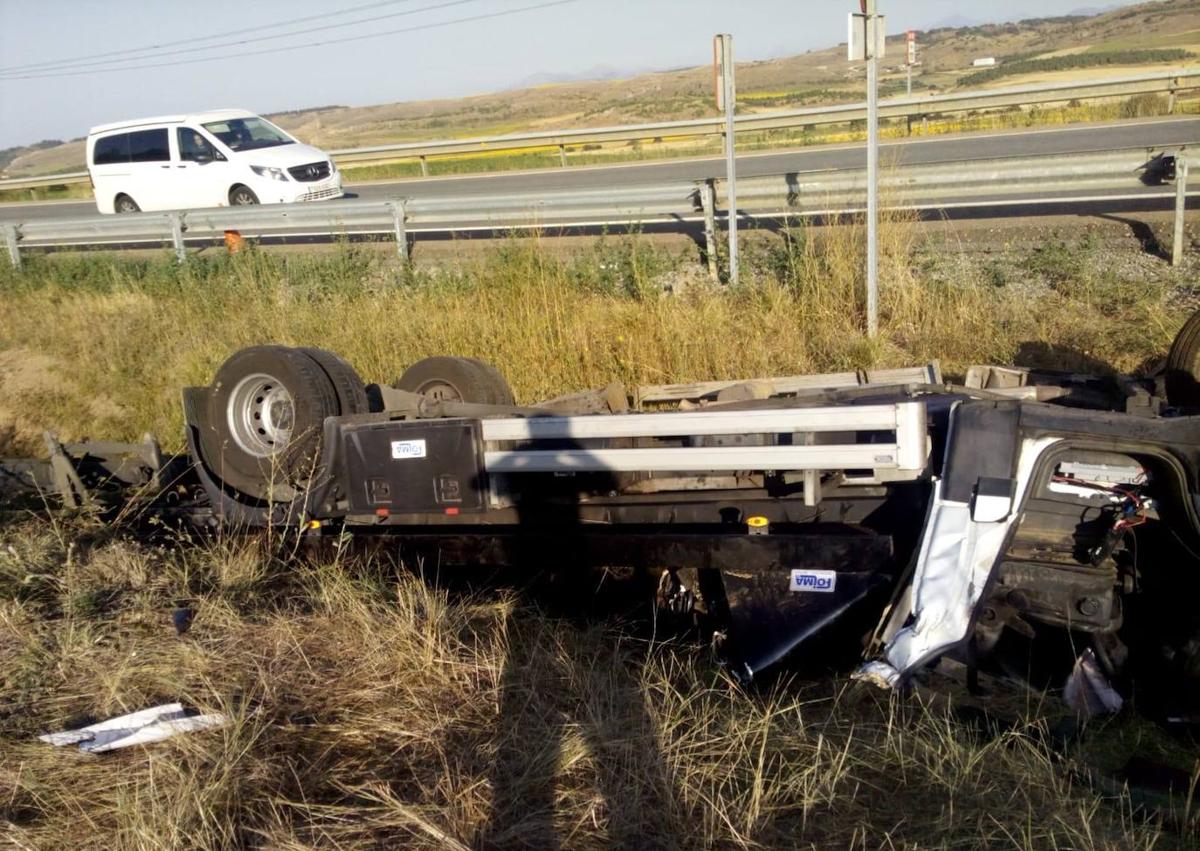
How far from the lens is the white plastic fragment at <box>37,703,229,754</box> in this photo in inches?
141

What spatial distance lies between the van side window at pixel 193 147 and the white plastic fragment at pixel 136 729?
53.0 feet

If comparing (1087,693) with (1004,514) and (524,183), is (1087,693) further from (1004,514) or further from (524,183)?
(524,183)

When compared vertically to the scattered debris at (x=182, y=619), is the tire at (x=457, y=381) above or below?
above

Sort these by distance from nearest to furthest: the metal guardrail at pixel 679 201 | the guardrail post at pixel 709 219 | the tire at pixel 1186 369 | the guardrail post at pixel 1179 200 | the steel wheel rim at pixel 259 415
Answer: the tire at pixel 1186 369 → the steel wheel rim at pixel 259 415 → the guardrail post at pixel 1179 200 → the metal guardrail at pixel 679 201 → the guardrail post at pixel 709 219

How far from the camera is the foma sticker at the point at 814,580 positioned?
4223 millimetres

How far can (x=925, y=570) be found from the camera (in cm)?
387

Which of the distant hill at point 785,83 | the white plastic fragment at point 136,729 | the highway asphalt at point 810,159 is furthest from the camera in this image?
the distant hill at point 785,83

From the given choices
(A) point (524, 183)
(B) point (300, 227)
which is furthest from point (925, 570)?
(A) point (524, 183)

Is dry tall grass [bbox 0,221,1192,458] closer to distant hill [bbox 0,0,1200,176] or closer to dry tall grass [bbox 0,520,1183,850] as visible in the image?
→ dry tall grass [bbox 0,520,1183,850]

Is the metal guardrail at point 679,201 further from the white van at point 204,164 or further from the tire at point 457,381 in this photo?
the tire at point 457,381

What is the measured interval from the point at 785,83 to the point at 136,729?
73.6 meters

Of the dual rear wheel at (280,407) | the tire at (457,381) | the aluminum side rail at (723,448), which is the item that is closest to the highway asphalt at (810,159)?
the tire at (457,381)

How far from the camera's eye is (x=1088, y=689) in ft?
12.6

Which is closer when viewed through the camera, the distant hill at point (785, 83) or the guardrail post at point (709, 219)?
the guardrail post at point (709, 219)
